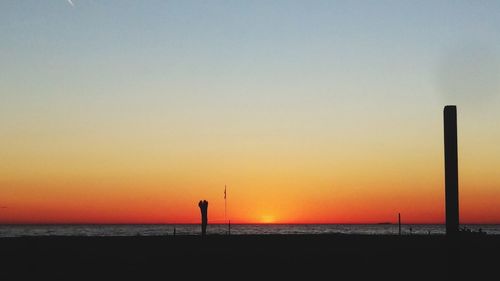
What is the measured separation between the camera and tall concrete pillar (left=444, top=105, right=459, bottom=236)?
37.5 feet

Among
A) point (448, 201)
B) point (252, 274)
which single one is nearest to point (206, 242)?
point (252, 274)

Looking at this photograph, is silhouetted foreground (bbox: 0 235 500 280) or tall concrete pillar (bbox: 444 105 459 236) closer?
tall concrete pillar (bbox: 444 105 459 236)

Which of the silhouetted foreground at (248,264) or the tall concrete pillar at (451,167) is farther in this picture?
the silhouetted foreground at (248,264)

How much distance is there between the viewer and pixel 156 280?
17109 millimetres

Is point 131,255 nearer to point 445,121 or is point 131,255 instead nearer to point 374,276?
point 374,276

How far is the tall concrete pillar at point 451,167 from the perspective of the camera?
11.4m

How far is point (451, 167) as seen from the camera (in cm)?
1153

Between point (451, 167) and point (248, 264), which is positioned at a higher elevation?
point (451, 167)

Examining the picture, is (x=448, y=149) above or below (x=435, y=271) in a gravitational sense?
above

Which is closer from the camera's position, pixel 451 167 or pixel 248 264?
pixel 451 167

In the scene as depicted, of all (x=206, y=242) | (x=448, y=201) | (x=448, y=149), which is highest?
(x=448, y=149)

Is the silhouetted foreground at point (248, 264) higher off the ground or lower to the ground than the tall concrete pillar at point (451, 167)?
lower

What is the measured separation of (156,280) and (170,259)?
5.45 metres

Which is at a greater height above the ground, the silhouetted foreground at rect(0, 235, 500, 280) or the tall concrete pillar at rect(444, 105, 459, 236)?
the tall concrete pillar at rect(444, 105, 459, 236)
